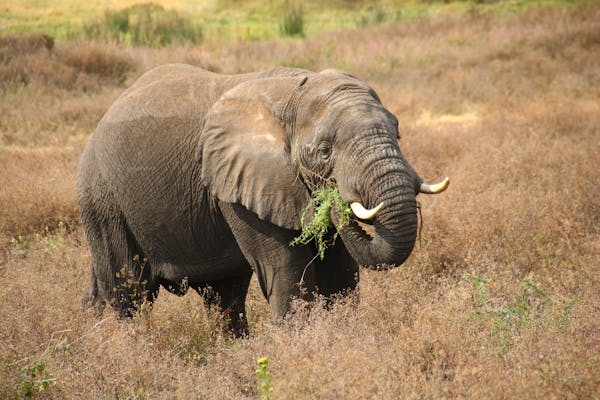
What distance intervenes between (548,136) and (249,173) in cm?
642

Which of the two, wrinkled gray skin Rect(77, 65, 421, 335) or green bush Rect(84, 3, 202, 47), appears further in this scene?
green bush Rect(84, 3, 202, 47)

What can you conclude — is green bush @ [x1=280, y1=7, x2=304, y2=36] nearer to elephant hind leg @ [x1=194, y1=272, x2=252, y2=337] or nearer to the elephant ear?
elephant hind leg @ [x1=194, y1=272, x2=252, y2=337]

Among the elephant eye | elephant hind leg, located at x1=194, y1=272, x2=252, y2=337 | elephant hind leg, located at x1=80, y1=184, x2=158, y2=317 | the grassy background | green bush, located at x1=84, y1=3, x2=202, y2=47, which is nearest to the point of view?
the elephant eye

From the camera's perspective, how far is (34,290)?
17.9 ft

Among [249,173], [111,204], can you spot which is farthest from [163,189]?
[249,173]

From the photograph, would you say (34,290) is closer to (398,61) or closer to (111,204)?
(111,204)

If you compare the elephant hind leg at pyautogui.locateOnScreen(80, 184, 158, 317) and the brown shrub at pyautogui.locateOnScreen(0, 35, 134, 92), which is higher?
the elephant hind leg at pyautogui.locateOnScreen(80, 184, 158, 317)

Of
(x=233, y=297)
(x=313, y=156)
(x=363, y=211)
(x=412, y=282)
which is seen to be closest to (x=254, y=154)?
(x=313, y=156)

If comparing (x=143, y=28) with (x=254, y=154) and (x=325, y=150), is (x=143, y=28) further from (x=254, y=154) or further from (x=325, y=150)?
(x=325, y=150)

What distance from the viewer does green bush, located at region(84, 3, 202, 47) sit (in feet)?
60.3

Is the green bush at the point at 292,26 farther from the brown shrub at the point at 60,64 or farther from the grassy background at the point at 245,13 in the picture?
the brown shrub at the point at 60,64

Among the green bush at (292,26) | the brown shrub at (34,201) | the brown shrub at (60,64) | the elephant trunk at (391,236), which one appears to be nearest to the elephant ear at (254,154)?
the elephant trunk at (391,236)

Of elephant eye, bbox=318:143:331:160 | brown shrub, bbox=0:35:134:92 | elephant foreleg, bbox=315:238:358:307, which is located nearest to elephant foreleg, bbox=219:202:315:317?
elephant foreleg, bbox=315:238:358:307

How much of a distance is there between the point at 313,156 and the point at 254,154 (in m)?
0.39
